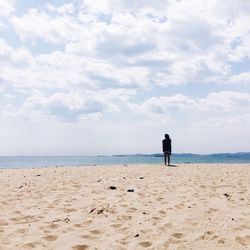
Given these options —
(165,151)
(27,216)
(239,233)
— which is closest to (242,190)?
(239,233)

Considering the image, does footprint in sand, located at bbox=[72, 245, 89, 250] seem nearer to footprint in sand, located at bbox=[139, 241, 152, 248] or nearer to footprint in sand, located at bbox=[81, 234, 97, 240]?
footprint in sand, located at bbox=[81, 234, 97, 240]

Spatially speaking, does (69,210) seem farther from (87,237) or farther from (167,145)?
(167,145)

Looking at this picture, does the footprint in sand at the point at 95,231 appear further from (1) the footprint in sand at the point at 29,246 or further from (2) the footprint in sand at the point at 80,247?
(1) the footprint in sand at the point at 29,246

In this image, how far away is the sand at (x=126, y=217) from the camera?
6.51 metres

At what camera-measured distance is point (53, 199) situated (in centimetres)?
1038

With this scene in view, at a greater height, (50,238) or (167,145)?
(167,145)

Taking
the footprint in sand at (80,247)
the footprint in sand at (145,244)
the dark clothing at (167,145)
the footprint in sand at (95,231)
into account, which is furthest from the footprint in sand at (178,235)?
the dark clothing at (167,145)

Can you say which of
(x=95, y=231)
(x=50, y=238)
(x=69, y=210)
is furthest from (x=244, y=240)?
(x=69, y=210)

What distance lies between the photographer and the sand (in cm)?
651

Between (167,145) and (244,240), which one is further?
(167,145)

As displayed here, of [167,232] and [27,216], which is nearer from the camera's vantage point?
[167,232]

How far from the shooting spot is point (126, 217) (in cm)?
807

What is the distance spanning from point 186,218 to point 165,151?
17.8 m

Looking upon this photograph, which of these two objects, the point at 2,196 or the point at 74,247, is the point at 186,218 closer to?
the point at 74,247
